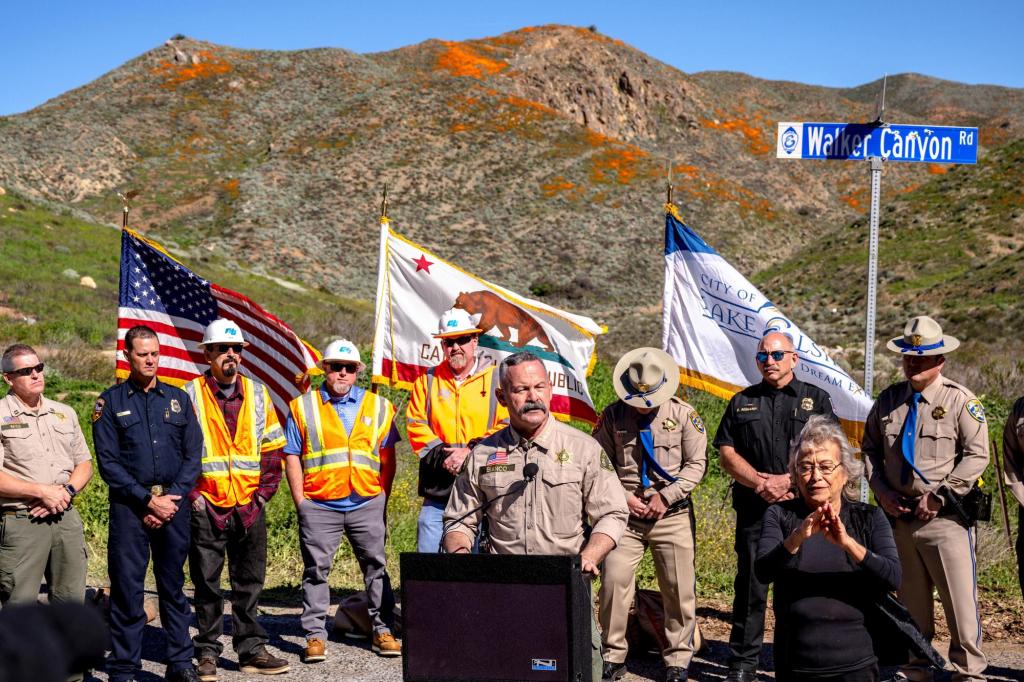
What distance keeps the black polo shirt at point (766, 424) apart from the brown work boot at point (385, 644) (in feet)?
7.91

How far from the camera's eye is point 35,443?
628 cm

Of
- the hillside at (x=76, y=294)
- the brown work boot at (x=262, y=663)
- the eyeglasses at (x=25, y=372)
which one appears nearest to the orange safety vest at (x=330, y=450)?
the brown work boot at (x=262, y=663)

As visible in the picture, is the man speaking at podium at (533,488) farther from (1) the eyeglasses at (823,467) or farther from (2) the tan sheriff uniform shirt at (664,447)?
(2) the tan sheriff uniform shirt at (664,447)

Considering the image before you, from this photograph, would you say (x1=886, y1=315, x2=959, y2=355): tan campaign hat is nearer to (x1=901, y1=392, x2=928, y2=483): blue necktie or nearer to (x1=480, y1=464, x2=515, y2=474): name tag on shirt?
(x1=901, y1=392, x2=928, y2=483): blue necktie

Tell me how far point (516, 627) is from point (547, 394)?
1.23 metres

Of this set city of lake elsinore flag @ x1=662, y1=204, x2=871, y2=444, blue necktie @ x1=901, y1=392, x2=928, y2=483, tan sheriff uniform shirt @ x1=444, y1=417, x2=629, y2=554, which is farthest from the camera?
city of lake elsinore flag @ x1=662, y1=204, x2=871, y2=444

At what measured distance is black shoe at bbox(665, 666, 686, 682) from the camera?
645 centimetres

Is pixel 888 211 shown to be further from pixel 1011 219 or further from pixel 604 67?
pixel 604 67

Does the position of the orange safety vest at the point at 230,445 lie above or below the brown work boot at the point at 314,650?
above

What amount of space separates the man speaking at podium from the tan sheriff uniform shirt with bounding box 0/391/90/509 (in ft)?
9.53

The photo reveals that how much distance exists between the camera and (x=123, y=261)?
7.88m

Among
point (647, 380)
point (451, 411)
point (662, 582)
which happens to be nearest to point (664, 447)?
point (647, 380)

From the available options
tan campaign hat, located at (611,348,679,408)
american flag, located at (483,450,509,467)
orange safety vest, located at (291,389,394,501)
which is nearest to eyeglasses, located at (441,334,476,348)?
orange safety vest, located at (291,389,394,501)

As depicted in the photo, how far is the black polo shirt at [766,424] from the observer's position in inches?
256
